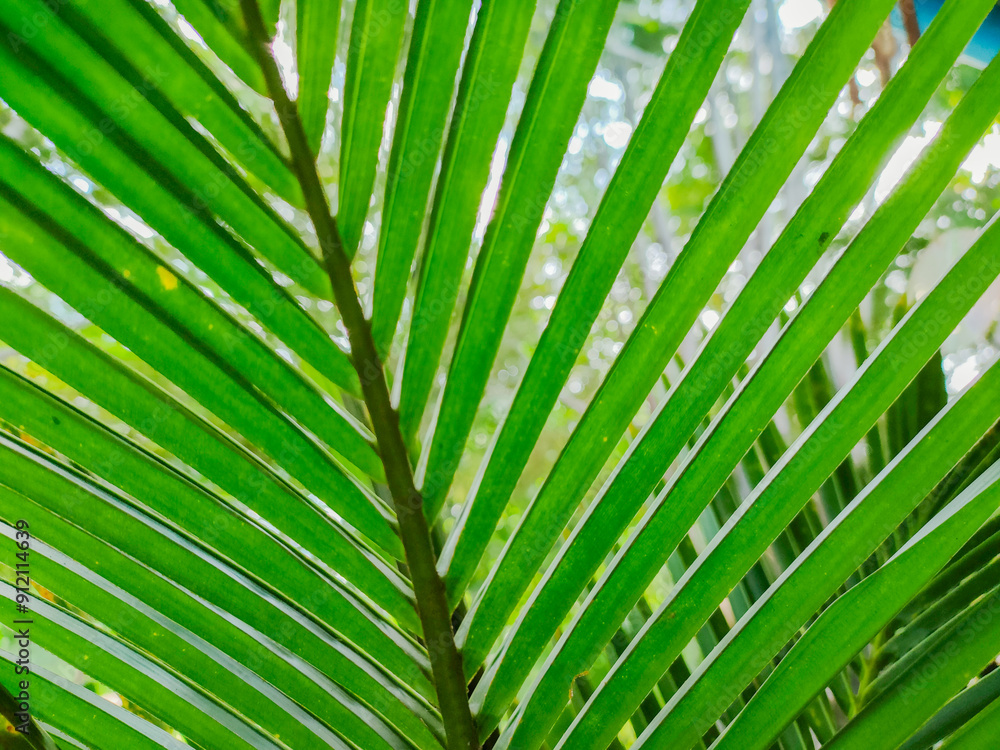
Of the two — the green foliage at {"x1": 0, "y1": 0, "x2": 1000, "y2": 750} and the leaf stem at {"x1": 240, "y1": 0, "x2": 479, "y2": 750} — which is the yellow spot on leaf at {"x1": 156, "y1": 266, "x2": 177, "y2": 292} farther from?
the leaf stem at {"x1": 240, "y1": 0, "x2": 479, "y2": 750}

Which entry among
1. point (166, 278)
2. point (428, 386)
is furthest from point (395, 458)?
point (166, 278)

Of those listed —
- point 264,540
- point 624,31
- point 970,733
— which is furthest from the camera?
point 624,31

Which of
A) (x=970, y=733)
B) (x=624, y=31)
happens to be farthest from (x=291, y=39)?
(x=624, y=31)

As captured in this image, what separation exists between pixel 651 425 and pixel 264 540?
0.40m

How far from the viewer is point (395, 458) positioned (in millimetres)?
664

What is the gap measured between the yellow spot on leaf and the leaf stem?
0.14 meters

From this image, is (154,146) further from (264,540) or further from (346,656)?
(346,656)

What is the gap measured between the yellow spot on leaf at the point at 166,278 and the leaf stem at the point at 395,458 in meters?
0.14

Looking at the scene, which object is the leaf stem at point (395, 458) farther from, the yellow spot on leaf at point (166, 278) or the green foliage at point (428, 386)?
the yellow spot on leaf at point (166, 278)

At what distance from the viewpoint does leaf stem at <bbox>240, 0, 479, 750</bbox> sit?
0.63 meters

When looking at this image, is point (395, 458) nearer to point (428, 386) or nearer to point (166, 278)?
point (428, 386)

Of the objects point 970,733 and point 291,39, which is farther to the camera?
point 291,39

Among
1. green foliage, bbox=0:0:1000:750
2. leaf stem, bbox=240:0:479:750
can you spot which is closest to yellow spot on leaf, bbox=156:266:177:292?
green foliage, bbox=0:0:1000:750

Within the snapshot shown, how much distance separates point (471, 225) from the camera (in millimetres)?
641
